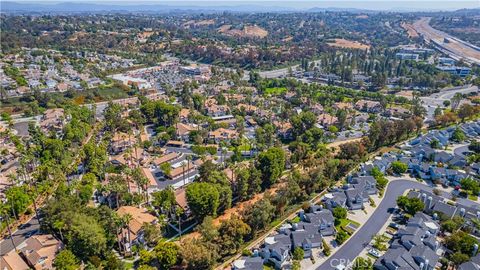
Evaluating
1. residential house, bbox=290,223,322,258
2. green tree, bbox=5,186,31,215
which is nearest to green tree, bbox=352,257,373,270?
residential house, bbox=290,223,322,258

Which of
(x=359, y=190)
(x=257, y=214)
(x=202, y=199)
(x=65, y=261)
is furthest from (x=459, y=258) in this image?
(x=65, y=261)

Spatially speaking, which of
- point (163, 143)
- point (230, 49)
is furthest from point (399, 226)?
point (230, 49)

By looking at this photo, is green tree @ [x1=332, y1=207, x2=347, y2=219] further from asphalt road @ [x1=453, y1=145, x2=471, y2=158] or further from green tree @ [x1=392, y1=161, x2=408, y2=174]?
asphalt road @ [x1=453, y1=145, x2=471, y2=158]

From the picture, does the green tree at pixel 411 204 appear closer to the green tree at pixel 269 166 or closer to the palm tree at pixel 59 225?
the green tree at pixel 269 166

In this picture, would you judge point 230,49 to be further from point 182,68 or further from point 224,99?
point 224,99

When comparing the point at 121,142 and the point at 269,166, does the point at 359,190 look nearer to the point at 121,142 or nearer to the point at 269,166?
the point at 269,166

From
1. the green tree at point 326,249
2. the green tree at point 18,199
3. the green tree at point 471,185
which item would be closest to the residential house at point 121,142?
the green tree at point 18,199
